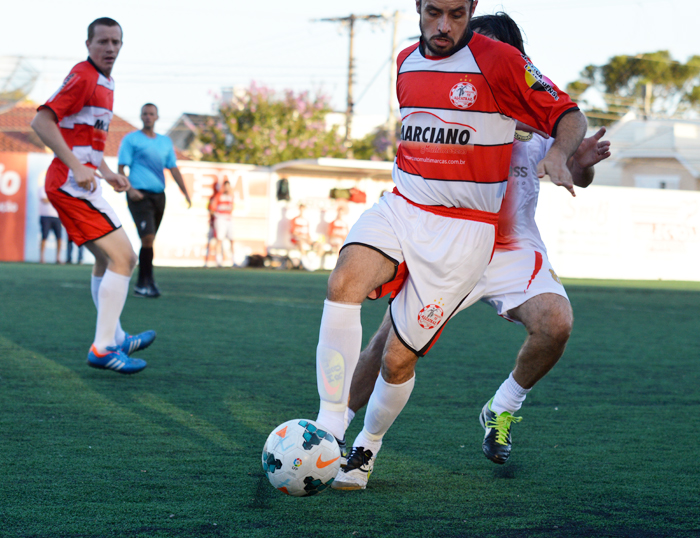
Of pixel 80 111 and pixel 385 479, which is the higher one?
pixel 80 111

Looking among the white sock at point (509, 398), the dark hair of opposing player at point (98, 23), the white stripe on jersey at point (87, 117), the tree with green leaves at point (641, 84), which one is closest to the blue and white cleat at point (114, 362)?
the white stripe on jersey at point (87, 117)

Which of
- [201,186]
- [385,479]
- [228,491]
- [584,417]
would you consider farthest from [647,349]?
[201,186]

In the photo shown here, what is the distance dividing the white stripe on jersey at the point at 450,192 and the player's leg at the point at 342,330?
1.07ft

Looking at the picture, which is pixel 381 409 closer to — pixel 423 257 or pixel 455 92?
pixel 423 257

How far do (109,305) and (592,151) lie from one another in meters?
3.24

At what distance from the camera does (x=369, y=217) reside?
3.16m

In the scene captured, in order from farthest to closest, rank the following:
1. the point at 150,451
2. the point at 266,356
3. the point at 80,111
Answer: the point at 266,356 < the point at 80,111 < the point at 150,451

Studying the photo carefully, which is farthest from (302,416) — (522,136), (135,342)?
(522,136)

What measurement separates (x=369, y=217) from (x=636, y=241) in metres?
22.5

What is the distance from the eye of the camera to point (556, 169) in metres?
2.76

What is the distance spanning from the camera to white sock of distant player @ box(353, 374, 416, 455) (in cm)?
315

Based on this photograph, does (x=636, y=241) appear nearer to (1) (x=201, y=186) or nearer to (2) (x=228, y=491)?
(1) (x=201, y=186)

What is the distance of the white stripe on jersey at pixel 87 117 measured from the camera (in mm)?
5293

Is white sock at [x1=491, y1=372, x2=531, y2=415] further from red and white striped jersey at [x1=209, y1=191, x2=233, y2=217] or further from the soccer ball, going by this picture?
red and white striped jersey at [x1=209, y1=191, x2=233, y2=217]
